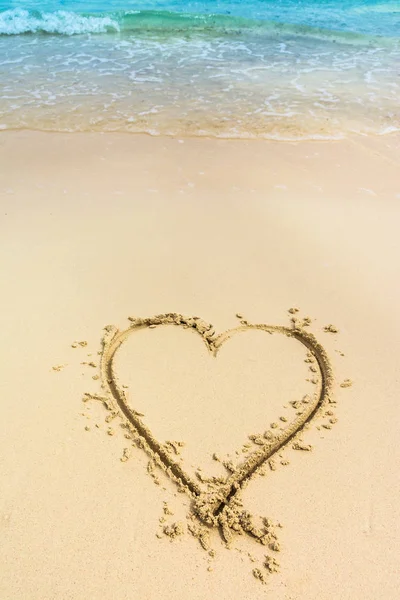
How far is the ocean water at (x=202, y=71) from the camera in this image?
6133mm

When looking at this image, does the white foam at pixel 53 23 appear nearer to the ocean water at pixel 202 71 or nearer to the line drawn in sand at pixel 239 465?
the ocean water at pixel 202 71

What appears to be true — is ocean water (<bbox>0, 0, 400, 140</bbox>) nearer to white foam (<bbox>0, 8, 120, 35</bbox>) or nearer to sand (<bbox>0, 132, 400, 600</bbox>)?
white foam (<bbox>0, 8, 120, 35</bbox>)

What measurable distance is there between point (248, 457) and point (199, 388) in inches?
20.3

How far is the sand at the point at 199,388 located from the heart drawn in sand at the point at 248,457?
0.01 metres

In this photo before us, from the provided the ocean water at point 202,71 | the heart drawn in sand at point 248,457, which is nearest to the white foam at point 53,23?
the ocean water at point 202,71

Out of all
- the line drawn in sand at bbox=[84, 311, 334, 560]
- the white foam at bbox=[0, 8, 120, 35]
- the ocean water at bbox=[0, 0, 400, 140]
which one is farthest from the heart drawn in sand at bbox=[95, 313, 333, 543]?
the white foam at bbox=[0, 8, 120, 35]

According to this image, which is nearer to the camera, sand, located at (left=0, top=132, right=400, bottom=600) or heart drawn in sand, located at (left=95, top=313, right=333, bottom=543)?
sand, located at (left=0, top=132, right=400, bottom=600)

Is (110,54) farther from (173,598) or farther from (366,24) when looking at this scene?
(173,598)

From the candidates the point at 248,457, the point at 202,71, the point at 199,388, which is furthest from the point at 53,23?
the point at 248,457

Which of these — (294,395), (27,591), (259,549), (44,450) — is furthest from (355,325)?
(27,591)

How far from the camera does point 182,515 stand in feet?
6.64

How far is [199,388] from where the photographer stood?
2619 millimetres

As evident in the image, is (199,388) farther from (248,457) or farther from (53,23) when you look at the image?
(53,23)

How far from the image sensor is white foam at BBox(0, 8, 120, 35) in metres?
11.3
